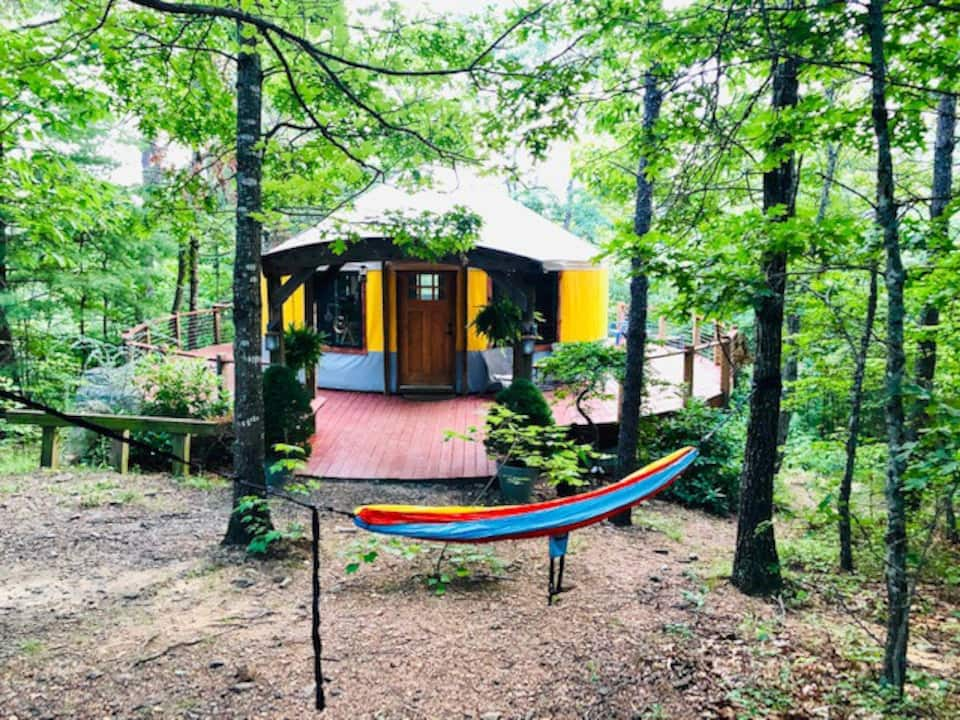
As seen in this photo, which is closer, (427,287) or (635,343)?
(635,343)

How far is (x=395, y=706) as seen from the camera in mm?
2555

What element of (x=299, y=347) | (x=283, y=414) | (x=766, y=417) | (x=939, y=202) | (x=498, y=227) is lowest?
(x=283, y=414)

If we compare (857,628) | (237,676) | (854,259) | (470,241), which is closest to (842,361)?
(857,628)

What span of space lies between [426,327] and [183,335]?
7.07 m

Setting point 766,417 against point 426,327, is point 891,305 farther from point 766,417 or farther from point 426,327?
point 426,327

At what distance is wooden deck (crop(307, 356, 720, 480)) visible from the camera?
6.19m

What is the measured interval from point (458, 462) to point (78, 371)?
709 cm

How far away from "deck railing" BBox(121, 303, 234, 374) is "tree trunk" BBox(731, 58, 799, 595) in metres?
5.22

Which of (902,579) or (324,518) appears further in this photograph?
(324,518)

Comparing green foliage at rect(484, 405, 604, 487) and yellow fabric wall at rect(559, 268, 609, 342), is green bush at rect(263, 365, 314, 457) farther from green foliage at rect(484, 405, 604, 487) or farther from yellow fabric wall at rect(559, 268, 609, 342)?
yellow fabric wall at rect(559, 268, 609, 342)

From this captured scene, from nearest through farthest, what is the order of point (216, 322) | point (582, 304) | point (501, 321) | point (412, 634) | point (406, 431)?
1. point (412, 634)
2. point (501, 321)
3. point (406, 431)
4. point (582, 304)
5. point (216, 322)

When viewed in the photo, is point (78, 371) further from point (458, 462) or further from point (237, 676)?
point (237, 676)

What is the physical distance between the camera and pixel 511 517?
305 centimetres

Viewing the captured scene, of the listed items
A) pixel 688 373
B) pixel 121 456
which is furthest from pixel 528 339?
pixel 121 456
